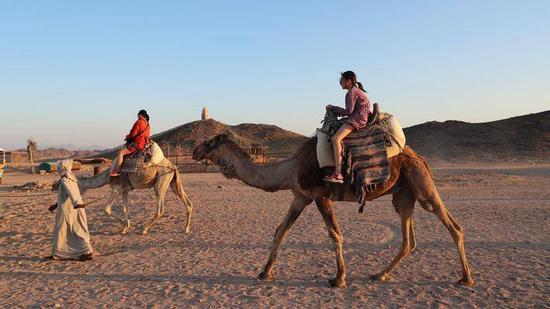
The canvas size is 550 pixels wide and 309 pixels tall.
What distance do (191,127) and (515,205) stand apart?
167 ft

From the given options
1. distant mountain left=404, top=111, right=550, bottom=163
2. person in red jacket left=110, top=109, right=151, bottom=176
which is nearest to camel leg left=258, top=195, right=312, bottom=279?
person in red jacket left=110, top=109, right=151, bottom=176

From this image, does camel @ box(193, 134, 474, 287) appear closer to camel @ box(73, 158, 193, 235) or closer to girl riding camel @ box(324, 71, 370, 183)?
girl riding camel @ box(324, 71, 370, 183)

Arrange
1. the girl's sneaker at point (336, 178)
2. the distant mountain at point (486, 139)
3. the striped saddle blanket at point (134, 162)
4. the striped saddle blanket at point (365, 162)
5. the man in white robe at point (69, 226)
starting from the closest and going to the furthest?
the girl's sneaker at point (336, 178) → the striped saddle blanket at point (365, 162) → the man in white robe at point (69, 226) → the striped saddle blanket at point (134, 162) → the distant mountain at point (486, 139)

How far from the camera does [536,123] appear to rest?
52.5 meters

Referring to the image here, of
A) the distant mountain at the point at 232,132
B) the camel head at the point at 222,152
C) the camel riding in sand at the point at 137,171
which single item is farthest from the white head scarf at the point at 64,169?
the distant mountain at the point at 232,132

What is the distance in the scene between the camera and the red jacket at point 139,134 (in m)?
9.68

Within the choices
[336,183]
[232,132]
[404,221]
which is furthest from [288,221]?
[232,132]

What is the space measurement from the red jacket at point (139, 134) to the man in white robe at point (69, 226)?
2299 mm

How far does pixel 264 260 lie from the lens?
716cm

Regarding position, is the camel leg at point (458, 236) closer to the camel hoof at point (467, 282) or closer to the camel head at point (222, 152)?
the camel hoof at point (467, 282)

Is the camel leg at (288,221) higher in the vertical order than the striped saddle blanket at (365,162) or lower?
lower

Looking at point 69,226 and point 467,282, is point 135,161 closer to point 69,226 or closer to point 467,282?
point 69,226

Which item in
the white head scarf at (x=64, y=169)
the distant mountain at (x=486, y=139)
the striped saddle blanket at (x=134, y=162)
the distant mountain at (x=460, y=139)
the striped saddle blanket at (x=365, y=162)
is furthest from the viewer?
the distant mountain at (x=460, y=139)

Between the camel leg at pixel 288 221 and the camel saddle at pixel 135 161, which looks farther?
the camel saddle at pixel 135 161
